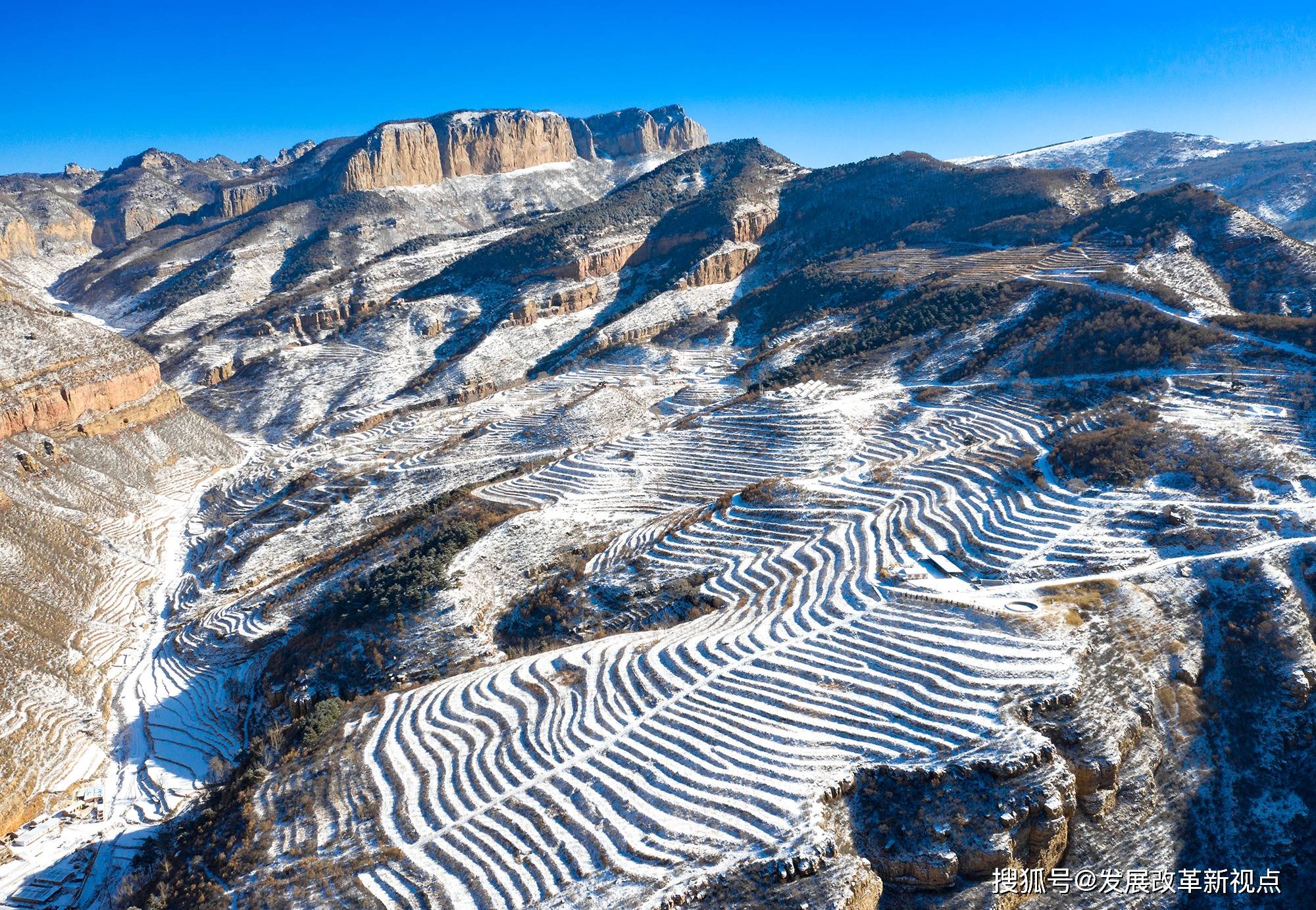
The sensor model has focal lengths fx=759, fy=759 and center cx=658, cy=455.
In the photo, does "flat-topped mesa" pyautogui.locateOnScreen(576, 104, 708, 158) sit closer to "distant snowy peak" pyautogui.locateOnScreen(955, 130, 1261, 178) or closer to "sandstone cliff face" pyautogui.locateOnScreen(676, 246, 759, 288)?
"distant snowy peak" pyautogui.locateOnScreen(955, 130, 1261, 178)

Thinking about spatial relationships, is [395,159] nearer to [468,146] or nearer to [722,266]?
[468,146]

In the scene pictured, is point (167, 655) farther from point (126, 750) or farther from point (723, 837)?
point (723, 837)

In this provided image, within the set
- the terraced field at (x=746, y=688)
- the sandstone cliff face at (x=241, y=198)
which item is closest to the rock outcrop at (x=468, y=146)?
the sandstone cliff face at (x=241, y=198)

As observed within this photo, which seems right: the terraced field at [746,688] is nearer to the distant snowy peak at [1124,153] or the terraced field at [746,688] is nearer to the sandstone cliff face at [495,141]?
the sandstone cliff face at [495,141]

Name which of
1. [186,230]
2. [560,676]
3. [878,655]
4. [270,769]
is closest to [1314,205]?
[878,655]

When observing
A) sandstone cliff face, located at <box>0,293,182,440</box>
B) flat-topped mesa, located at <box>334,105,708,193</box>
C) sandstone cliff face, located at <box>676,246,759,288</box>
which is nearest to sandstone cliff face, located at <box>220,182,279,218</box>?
flat-topped mesa, located at <box>334,105,708,193</box>

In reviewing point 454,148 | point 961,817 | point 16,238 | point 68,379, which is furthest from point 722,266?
point 16,238
